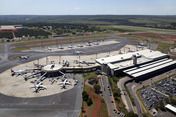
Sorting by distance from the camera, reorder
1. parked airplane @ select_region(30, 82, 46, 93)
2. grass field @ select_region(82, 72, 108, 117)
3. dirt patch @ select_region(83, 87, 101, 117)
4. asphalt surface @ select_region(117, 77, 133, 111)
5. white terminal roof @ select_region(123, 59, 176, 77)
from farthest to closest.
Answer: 1. white terminal roof @ select_region(123, 59, 176, 77)
2. parked airplane @ select_region(30, 82, 46, 93)
3. asphalt surface @ select_region(117, 77, 133, 111)
4. dirt patch @ select_region(83, 87, 101, 117)
5. grass field @ select_region(82, 72, 108, 117)

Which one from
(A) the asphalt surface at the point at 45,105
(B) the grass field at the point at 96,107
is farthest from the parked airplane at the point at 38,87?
(B) the grass field at the point at 96,107

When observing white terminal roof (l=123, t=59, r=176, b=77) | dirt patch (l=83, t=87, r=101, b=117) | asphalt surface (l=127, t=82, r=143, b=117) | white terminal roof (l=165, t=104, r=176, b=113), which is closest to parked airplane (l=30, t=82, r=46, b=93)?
dirt patch (l=83, t=87, r=101, b=117)

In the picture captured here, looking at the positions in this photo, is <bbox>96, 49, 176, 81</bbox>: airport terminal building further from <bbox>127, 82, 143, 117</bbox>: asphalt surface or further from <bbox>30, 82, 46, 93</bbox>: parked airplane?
<bbox>30, 82, 46, 93</bbox>: parked airplane

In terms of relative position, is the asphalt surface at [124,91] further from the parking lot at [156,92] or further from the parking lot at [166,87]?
the parking lot at [166,87]

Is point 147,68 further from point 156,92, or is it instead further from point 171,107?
point 171,107

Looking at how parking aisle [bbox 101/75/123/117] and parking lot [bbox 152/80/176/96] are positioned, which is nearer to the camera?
parking aisle [bbox 101/75/123/117]

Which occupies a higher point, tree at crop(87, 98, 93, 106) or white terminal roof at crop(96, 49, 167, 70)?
white terminal roof at crop(96, 49, 167, 70)

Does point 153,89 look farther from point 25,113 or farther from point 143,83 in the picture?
point 25,113

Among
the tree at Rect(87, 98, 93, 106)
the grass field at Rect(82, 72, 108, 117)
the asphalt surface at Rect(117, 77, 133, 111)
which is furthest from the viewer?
the tree at Rect(87, 98, 93, 106)
